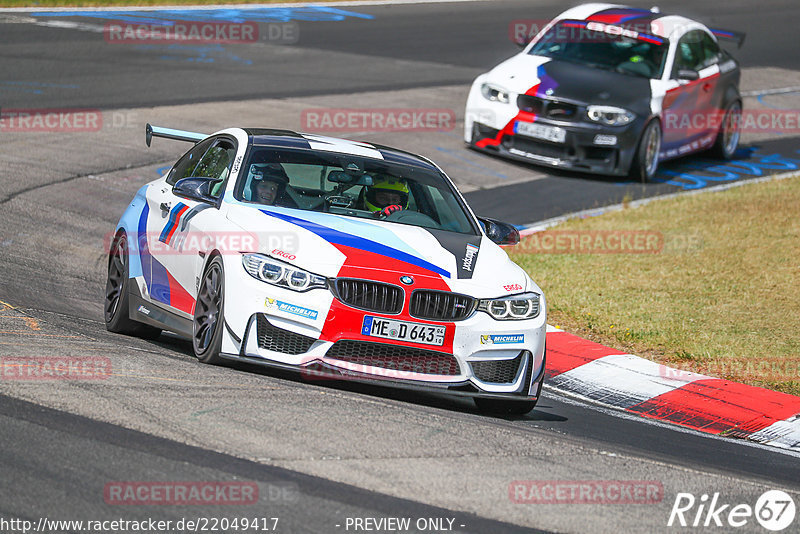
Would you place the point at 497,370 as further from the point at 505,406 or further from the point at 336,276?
the point at 336,276

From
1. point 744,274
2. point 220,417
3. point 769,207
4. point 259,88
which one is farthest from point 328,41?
point 220,417

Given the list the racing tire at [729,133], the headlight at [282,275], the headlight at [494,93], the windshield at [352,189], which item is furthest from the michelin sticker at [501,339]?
the racing tire at [729,133]

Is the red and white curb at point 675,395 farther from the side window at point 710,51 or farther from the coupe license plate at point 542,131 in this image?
the side window at point 710,51

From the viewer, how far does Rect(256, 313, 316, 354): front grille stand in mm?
6840

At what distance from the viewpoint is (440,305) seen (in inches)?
276

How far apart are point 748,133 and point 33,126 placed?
11.8 metres

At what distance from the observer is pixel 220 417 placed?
5.83 meters

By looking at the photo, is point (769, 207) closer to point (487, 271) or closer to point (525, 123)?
point (525, 123)

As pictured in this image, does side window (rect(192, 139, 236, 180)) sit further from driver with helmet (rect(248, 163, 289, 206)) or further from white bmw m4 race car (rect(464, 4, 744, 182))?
white bmw m4 race car (rect(464, 4, 744, 182))

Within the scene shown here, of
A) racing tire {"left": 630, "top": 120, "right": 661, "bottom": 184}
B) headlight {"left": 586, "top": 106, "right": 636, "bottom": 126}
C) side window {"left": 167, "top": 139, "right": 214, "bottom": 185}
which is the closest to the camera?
side window {"left": 167, "top": 139, "right": 214, "bottom": 185}

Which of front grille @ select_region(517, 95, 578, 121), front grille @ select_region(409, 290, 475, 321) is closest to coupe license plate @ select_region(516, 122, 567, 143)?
front grille @ select_region(517, 95, 578, 121)

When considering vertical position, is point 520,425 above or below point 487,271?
below

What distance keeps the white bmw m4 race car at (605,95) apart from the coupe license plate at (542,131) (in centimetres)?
1

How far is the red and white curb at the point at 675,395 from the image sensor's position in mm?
8070
